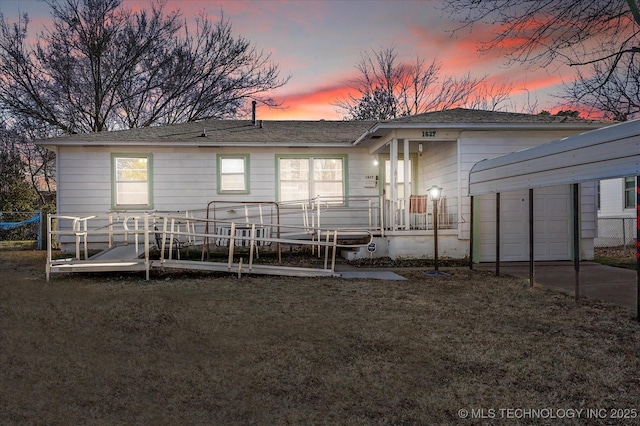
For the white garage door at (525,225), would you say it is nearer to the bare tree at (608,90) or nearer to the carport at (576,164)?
the carport at (576,164)

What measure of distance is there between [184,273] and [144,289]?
6.56ft

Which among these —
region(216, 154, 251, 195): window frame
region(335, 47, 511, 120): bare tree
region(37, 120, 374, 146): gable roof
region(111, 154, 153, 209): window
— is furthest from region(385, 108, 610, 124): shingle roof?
region(335, 47, 511, 120): bare tree

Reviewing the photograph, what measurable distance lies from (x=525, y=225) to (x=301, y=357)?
8903mm

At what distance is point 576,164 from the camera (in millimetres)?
6676

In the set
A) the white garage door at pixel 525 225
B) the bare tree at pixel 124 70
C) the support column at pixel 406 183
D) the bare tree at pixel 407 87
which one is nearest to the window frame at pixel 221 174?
the support column at pixel 406 183

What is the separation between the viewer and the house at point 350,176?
36.7 feet

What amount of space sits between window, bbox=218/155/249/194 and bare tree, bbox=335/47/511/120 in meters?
16.8

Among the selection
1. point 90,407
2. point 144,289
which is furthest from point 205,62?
point 90,407

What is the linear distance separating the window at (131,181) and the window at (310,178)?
369cm

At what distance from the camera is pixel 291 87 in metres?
23.2

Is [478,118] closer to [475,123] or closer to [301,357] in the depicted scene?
[475,123]

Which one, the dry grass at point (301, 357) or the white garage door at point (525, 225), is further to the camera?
the white garage door at point (525, 225)

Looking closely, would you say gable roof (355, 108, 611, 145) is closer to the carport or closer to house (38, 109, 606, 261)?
house (38, 109, 606, 261)

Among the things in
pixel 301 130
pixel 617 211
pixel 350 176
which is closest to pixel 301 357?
pixel 350 176
